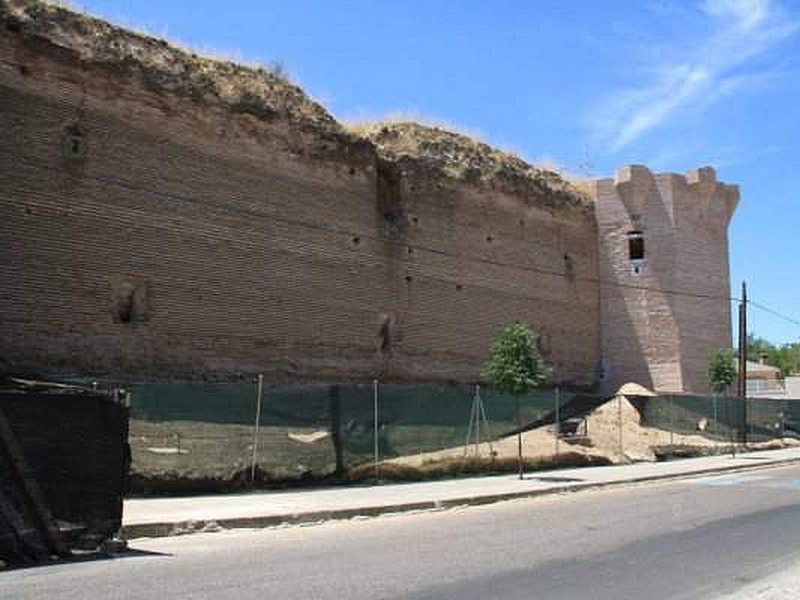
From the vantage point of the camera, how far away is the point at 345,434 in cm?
1878

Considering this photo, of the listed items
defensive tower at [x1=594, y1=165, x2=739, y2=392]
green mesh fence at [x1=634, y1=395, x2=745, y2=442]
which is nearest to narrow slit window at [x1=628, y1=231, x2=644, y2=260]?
defensive tower at [x1=594, y1=165, x2=739, y2=392]

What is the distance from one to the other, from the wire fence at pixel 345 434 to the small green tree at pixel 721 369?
299 inches

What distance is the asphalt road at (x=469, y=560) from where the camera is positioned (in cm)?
823

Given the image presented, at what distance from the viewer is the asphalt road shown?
823cm

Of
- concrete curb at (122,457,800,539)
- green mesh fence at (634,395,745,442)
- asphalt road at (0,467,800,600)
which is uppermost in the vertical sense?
green mesh fence at (634,395,745,442)

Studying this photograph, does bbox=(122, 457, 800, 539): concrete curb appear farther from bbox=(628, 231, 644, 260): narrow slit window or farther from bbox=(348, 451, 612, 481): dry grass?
bbox=(628, 231, 644, 260): narrow slit window

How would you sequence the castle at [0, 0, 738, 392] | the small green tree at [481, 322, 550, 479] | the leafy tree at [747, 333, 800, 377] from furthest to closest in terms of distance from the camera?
the leafy tree at [747, 333, 800, 377] → the small green tree at [481, 322, 550, 479] → the castle at [0, 0, 738, 392]

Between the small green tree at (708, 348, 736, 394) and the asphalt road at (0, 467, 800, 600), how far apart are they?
70.7 feet

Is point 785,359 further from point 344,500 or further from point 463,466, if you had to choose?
point 344,500

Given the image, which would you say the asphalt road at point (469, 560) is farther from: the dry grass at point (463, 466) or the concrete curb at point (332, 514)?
the dry grass at point (463, 466)

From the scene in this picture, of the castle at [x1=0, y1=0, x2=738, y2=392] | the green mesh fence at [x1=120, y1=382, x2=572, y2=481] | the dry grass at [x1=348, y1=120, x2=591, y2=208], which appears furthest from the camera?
the dry grass at [x1=348, y1=120, x2=591, y2=208]


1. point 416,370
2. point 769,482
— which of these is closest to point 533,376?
point 769,482

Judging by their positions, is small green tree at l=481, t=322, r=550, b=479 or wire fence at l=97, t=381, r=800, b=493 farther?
small green tree at l=481, t=322, r=550, b=479

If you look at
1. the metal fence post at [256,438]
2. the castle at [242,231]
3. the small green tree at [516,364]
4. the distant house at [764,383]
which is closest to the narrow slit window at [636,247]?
the castle at [242,231]
